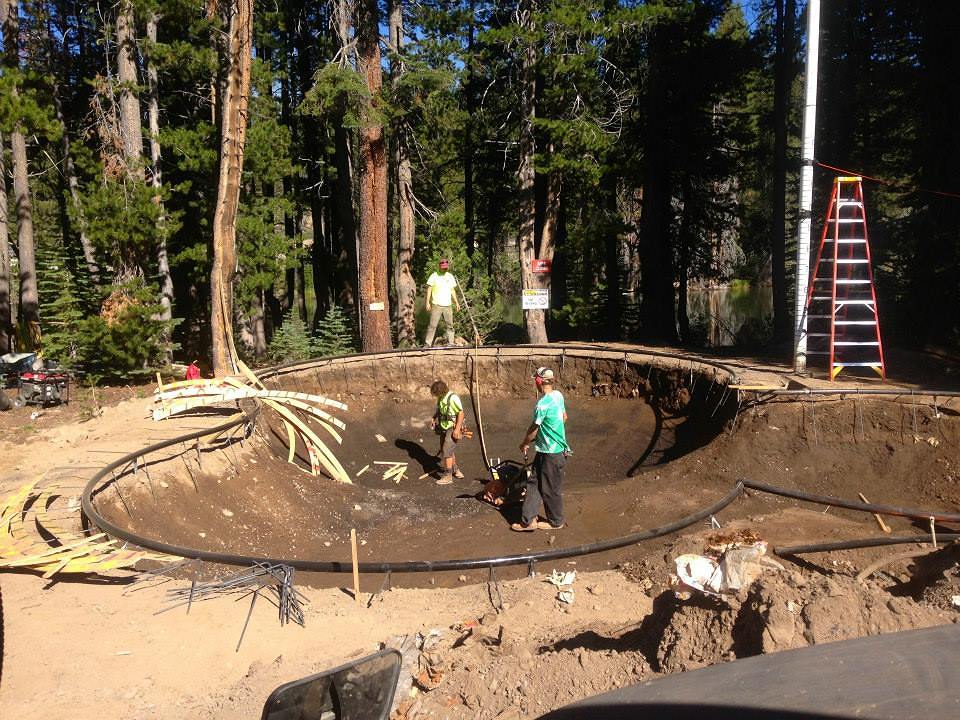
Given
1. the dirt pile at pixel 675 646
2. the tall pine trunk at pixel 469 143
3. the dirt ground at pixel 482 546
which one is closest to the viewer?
the dirt pile at pixel 675 646

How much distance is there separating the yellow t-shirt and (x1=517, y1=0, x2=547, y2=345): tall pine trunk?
3.84m

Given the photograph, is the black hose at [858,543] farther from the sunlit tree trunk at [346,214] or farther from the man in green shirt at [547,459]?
the sunlit tree trunk at [346,214]

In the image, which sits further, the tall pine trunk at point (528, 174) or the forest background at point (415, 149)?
the tall pine trunk at point (528, 174)

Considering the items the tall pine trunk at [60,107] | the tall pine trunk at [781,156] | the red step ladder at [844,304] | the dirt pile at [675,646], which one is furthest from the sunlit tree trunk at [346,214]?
the dirt pile at [675,646]

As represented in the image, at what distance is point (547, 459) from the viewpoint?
29.0 ft

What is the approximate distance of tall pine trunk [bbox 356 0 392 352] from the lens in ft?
57.0

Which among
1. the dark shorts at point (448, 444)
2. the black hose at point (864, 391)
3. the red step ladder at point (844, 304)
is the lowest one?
the dark shorts at point (448, 444)

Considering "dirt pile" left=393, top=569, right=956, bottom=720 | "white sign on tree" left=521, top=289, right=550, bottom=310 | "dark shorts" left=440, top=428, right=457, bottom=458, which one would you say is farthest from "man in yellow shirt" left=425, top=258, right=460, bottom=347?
"dirt pile" left=393, top=569, right=956, bottom=720

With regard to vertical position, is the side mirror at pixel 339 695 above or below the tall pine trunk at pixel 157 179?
below

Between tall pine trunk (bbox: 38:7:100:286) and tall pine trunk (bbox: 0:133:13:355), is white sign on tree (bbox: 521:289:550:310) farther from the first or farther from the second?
tall pine trunk (bbox: 0:133:13:355)

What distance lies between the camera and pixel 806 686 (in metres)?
2.88

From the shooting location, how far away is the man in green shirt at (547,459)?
8695 millimetres

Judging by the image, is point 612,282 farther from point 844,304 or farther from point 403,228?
point 844,304

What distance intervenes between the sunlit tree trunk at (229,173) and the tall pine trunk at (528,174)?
306 inches
